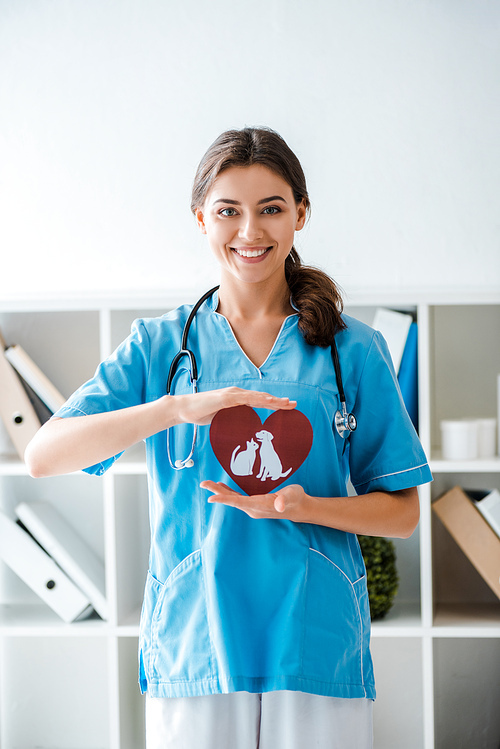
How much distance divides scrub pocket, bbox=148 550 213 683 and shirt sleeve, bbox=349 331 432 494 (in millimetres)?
326

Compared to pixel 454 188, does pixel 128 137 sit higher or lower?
higher

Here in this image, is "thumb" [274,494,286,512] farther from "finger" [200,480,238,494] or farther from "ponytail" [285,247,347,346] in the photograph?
"ponytail" [285,247,347,346]

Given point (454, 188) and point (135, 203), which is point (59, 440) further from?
point (454, 188)

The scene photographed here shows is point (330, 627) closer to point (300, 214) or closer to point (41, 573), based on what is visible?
point (300, 214)

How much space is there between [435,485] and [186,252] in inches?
43.3

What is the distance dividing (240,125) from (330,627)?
1.69 meters

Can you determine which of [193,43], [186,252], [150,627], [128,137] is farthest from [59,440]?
[193,43]

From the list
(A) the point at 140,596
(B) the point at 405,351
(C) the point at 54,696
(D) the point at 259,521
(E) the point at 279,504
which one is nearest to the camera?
(E) the point at 279,504

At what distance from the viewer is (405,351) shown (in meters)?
1.96

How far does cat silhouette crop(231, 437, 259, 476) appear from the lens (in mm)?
1026

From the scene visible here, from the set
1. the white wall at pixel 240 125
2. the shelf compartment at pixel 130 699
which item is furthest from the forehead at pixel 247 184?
the shelf compartment at pixel 130 699

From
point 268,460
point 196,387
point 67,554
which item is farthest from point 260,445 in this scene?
point 67,554

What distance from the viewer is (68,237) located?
232 centimetres

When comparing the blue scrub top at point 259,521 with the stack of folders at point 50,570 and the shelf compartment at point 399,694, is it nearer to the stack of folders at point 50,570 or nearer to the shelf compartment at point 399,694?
the stack of folders at point 50,570
